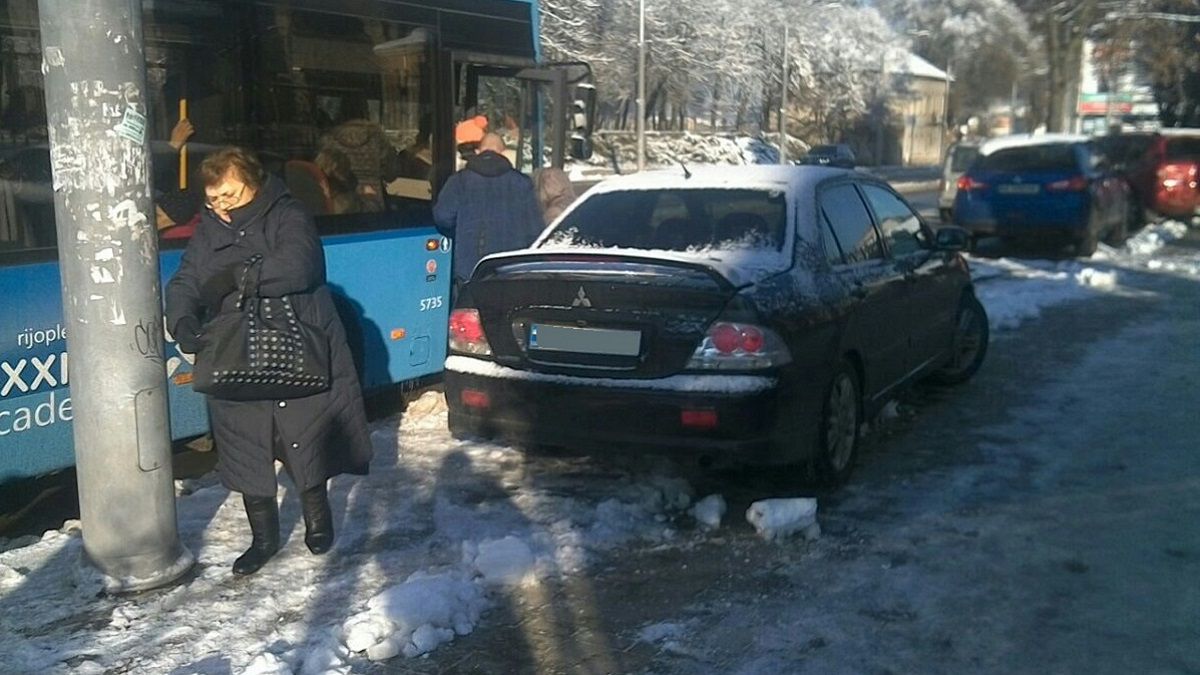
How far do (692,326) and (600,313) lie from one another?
0.42m

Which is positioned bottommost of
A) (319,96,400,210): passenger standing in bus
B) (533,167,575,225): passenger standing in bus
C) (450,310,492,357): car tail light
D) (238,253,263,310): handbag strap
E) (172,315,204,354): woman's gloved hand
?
(450,310,492,357): car tail light

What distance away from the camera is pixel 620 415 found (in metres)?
5.31

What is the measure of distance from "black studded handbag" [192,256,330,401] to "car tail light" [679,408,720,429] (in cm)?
161

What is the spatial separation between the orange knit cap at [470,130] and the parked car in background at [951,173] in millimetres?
14814

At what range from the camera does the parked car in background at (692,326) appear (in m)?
5.20

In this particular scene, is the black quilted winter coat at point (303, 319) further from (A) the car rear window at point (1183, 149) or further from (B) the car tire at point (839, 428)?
(A) the car rear window at point (1183, 149)

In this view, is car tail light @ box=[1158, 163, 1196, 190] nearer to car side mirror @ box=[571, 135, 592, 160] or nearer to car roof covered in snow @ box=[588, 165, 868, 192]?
car side mirror @ box=[571, 135, 592, 160]

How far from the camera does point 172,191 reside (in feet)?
18.9

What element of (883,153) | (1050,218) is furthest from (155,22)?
(883,153)

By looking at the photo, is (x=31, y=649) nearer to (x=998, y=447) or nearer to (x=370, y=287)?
(x=370, y=287)

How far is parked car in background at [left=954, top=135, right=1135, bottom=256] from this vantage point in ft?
54.6

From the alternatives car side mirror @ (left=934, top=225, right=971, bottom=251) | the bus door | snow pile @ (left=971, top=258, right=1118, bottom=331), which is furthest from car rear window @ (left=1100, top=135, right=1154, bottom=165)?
the bus door

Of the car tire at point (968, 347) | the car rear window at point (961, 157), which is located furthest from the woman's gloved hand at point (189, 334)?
the car rear window at point (961, 157)

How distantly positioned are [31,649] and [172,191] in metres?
2.47
